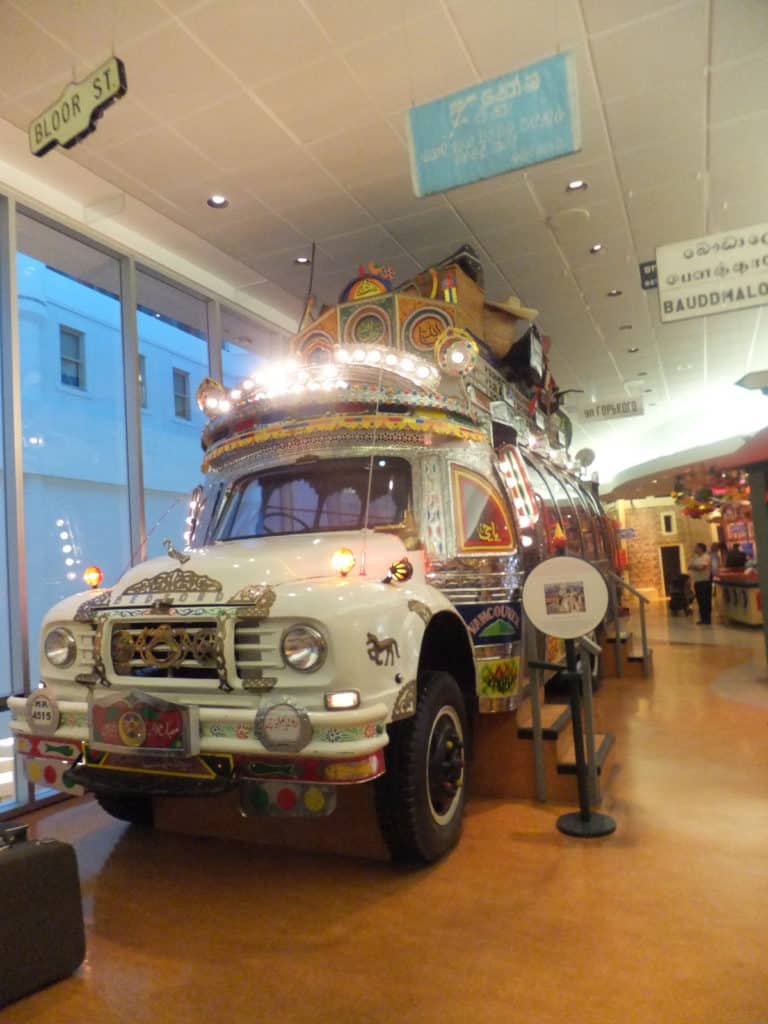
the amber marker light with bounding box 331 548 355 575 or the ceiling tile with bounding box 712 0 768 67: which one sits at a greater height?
the ceiling tile with bounding box 712 0 768 67

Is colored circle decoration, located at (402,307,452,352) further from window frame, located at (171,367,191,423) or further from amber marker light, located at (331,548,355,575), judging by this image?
window frame, located at (171,367,191,423)

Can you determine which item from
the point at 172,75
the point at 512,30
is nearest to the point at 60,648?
the point at 172,75

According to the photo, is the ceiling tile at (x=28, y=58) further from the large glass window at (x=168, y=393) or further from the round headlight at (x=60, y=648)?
the round headlight at (x=60, y=648)

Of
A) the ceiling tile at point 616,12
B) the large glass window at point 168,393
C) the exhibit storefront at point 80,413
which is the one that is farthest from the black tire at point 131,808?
the ceiling tile at point 616,12

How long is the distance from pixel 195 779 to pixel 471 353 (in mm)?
2871

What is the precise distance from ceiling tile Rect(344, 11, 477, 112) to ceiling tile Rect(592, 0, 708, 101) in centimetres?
85

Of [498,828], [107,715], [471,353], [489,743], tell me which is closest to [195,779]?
[107,715]

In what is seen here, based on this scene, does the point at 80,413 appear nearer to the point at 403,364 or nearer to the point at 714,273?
the point at 403,364

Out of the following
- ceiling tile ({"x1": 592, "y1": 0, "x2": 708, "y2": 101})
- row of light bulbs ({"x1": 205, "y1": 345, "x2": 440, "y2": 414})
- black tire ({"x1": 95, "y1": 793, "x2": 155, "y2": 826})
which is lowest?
black tire ({"x1": 95, "y1": 793, "x2": 155, "y2": 826})

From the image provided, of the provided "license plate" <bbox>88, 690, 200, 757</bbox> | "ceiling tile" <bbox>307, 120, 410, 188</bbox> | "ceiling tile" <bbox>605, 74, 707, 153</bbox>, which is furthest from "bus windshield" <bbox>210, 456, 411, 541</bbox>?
"ceiling tile" <bbox>605, 74, 707, 153</bbox>

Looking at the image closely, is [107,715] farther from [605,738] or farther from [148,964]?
[605,738]

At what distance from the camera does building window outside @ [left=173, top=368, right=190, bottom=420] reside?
24.5 feet

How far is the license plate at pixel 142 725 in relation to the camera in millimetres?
2947

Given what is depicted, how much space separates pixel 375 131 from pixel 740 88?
2478 millimetres
